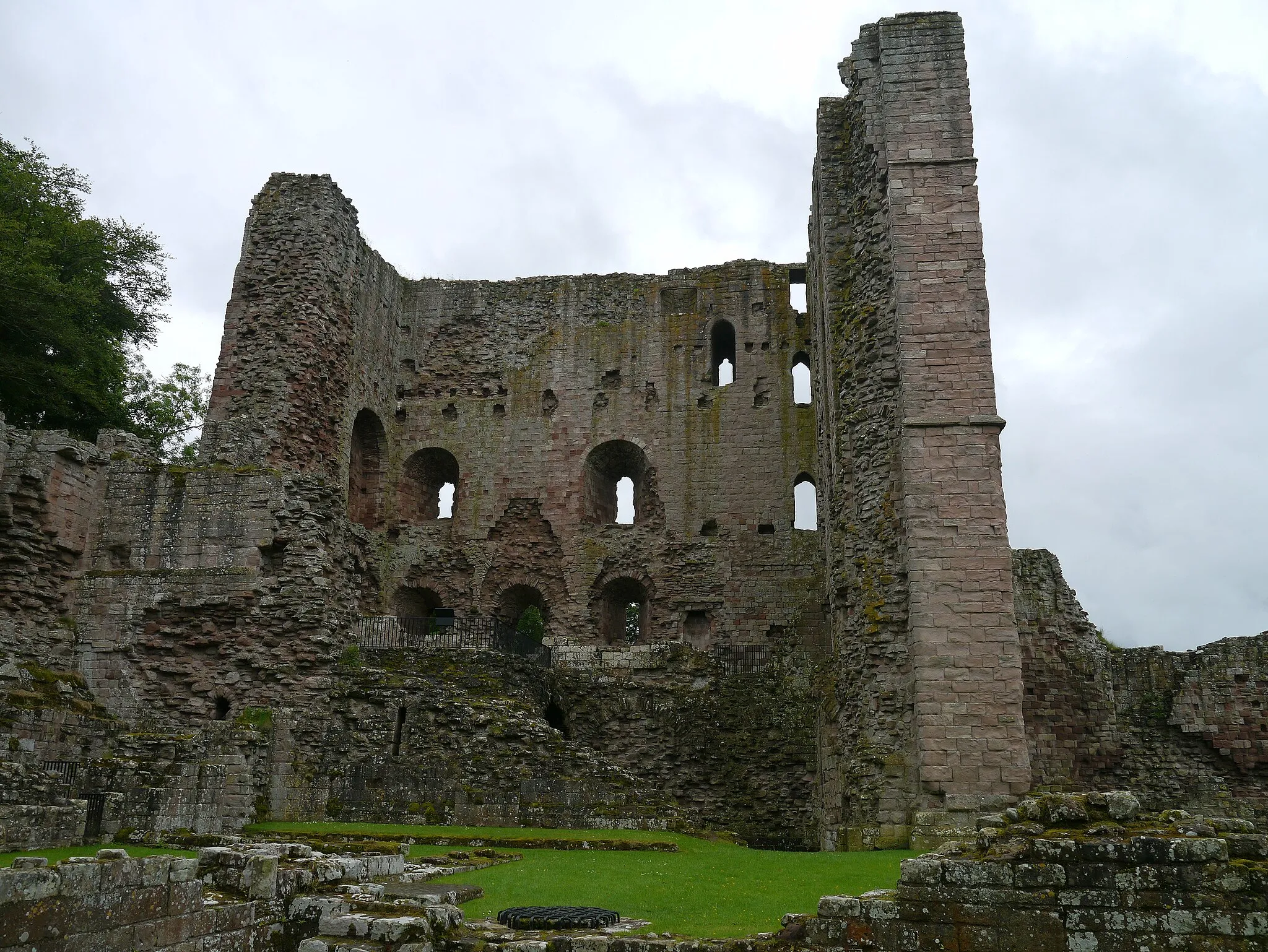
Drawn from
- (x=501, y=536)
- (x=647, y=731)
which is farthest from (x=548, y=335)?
(x=647, y=731)

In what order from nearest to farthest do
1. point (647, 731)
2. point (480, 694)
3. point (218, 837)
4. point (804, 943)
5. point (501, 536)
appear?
point (804, 943) < point (218, 837) < point (480, 694) < point (647, 731) < point (501, 536)

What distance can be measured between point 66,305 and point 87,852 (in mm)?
15196

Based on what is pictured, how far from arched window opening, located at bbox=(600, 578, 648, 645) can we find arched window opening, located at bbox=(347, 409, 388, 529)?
6.04m

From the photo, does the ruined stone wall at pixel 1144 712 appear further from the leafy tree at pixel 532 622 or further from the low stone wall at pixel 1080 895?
the leafy tree at pixel 532 622

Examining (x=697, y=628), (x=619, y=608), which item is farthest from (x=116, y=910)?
(x=619, y=608)

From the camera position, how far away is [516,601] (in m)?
26.4

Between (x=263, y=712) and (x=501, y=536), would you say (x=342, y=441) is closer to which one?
(x=501, y=536)

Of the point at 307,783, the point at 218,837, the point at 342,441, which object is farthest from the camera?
the point at 342,441

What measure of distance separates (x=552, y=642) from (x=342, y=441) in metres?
6.69

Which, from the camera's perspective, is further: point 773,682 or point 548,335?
point 548,335

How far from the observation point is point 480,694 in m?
17.3

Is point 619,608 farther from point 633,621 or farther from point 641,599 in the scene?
point 633,621

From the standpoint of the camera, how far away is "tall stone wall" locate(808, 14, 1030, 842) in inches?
527

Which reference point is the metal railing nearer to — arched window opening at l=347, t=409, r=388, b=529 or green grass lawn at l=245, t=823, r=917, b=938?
green grass lawn at l=245, t=823, r=917, b=938
